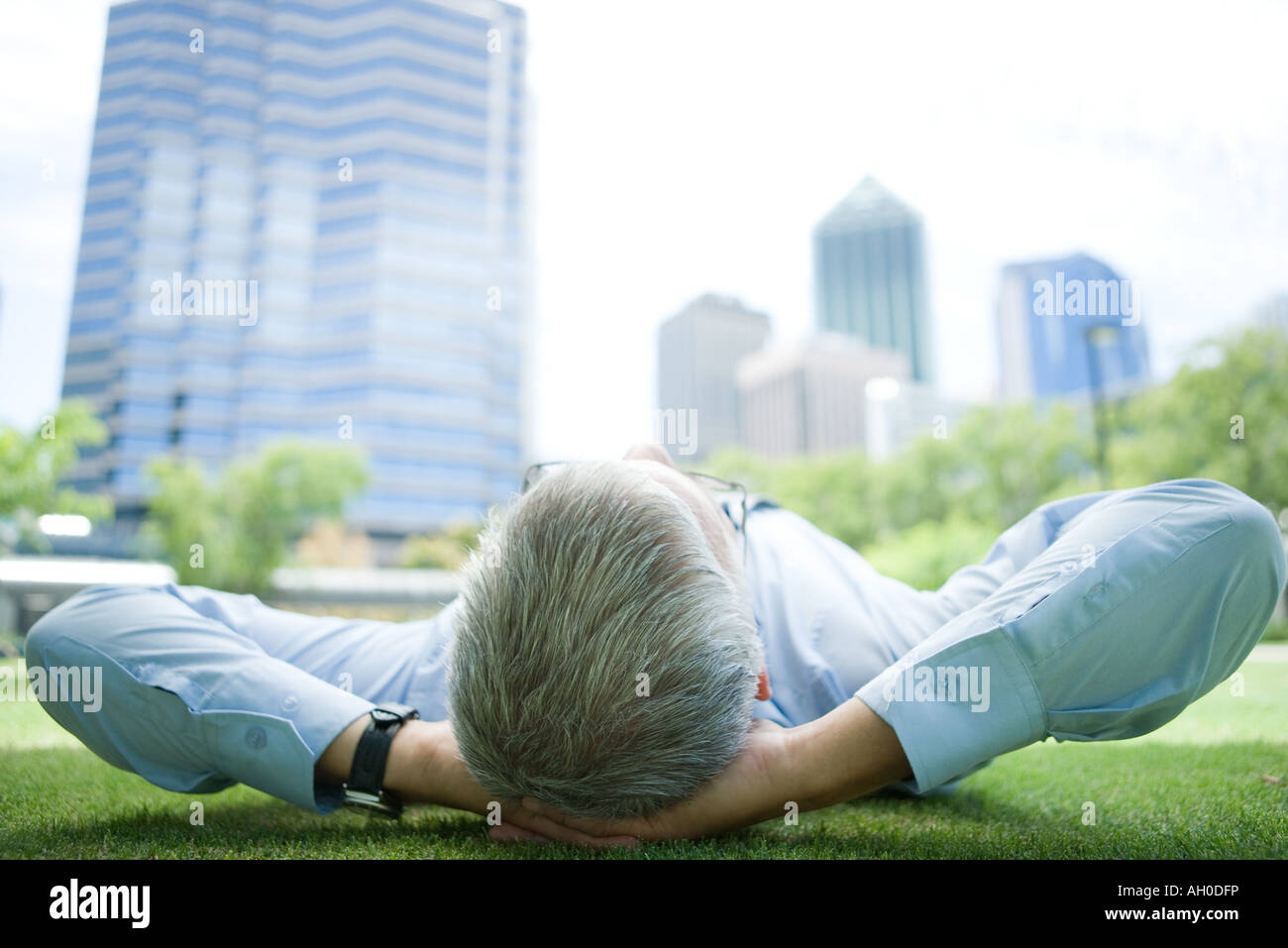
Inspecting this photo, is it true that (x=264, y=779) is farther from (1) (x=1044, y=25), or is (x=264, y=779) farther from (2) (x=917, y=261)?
(2) (x=917, y=261)

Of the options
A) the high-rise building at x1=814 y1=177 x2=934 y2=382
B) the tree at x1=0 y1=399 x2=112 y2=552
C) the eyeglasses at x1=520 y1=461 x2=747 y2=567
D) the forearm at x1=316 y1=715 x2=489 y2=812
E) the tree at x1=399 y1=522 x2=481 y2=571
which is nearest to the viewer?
the forearm at x1=316 y1=715 x2=489 y2=812

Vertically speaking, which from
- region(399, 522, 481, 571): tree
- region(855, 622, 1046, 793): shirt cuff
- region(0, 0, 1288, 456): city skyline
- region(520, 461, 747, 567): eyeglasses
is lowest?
region(399, 522, 481, 571): tree

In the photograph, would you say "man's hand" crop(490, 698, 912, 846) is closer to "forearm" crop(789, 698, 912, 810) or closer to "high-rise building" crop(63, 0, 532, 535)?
"forearm" crop(789, 698, 912, 810)

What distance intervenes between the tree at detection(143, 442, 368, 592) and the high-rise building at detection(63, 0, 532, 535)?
7.95 metres

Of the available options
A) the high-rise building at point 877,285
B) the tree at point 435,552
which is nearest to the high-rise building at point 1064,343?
the high-rise building at point 877,285

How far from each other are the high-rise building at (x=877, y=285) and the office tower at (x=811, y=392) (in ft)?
3.33

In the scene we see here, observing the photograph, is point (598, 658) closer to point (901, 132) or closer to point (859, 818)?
point (859, 818)

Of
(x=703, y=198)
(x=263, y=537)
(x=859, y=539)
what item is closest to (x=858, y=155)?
(x=703, y=198)

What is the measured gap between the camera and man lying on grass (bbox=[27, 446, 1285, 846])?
778mm

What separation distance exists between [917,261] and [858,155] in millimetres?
30993

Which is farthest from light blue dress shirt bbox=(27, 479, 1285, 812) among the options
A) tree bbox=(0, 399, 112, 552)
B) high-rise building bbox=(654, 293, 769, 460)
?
high-rise building bbox=(654, 293, 769, 460)

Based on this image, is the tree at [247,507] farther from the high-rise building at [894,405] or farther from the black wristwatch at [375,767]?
the high-rise building at [894,405]

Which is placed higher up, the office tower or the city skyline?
the office tower

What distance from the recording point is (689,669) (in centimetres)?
79
